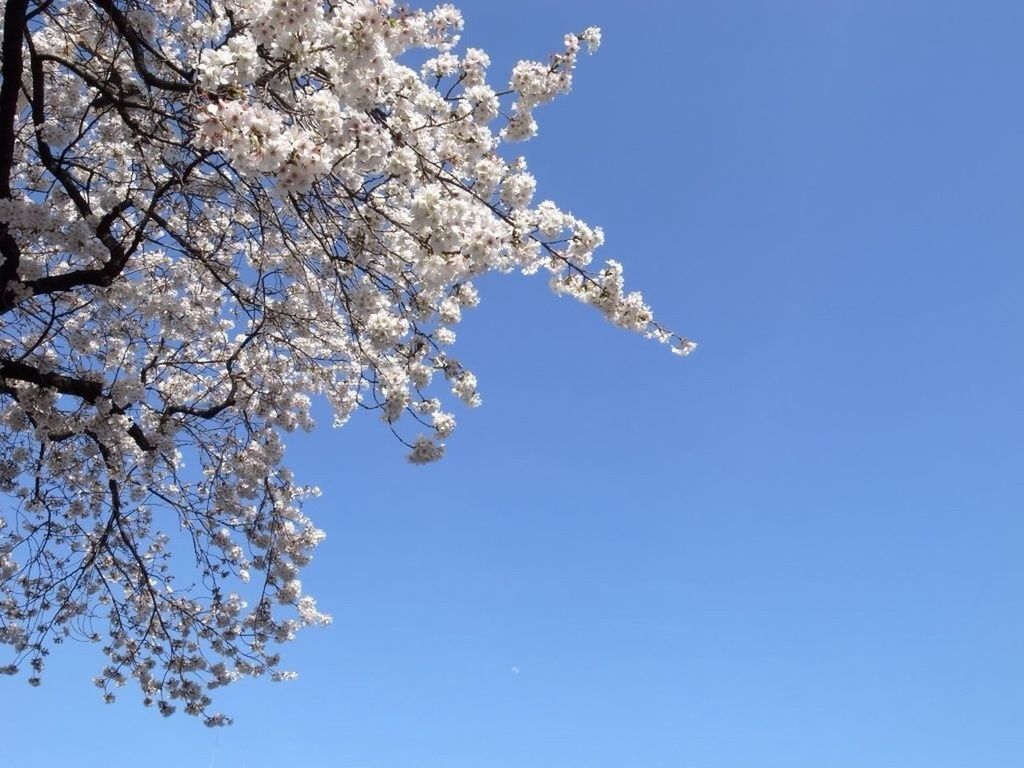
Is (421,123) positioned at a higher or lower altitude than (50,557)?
higher

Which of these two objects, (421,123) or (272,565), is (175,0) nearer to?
(421,123)

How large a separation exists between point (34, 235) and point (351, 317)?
2.02 meters

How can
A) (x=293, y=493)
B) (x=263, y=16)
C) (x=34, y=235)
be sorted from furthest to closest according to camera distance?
1. (x=293, y=493)
2. (x=34, y=235)
3. (x=263, y=16)

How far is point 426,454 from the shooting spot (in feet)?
20.1

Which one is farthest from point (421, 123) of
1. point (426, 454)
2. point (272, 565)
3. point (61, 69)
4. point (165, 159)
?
point (272, 565)

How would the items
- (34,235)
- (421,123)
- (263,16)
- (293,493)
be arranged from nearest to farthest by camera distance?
(263,16), (421,123), (34,235), (293,493)

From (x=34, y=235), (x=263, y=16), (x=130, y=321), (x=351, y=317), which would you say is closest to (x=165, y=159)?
(x=34, y=235)

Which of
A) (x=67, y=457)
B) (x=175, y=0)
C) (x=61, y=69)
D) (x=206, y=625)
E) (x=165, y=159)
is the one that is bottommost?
(x=206, y=625)

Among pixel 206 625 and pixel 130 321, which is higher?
pixel 130 321

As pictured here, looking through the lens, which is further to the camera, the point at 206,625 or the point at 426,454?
the point at 206,625

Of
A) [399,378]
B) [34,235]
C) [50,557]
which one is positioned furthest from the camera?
[50,557]

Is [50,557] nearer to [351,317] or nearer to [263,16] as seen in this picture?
[351,317]

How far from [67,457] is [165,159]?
11.2 feet

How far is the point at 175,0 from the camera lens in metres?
6.12
